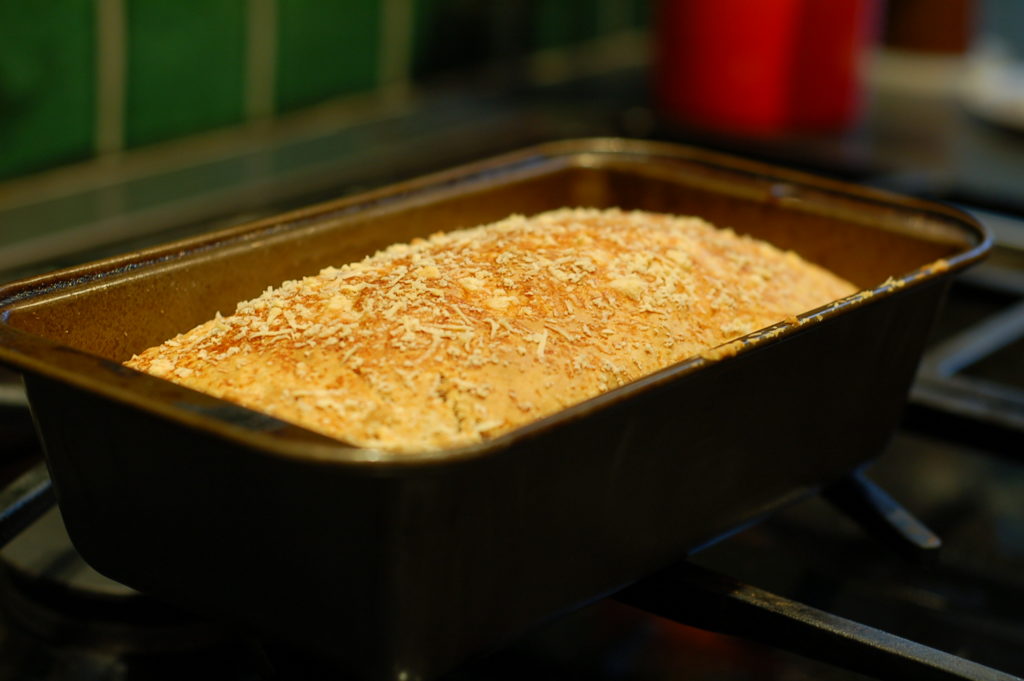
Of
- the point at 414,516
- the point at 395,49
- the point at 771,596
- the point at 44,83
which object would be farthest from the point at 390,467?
the point at 395,49

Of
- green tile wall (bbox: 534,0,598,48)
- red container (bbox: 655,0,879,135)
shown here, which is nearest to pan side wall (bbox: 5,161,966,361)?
red container (bbox: 655,0,879,135)

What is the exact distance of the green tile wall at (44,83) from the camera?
48.4 inches

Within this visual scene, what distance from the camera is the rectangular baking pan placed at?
51 centimetres

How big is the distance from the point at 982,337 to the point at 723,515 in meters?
0.54

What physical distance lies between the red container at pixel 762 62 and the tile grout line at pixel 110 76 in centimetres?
78

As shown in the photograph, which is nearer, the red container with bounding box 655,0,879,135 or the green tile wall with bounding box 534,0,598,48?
the red container with bounding box 655,0,879,135

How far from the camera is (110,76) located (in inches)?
52.7

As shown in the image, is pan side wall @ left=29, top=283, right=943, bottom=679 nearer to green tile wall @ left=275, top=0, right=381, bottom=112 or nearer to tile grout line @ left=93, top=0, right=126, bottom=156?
tile grout line @ left=93, top=0, right=126, bottom=156

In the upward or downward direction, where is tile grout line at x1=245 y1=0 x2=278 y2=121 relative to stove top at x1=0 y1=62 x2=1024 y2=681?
upward

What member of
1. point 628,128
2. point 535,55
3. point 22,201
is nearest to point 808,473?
point 22,201

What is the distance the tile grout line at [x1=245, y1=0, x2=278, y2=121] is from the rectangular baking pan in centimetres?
74

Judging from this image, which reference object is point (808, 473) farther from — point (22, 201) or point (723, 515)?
point (22, 201)

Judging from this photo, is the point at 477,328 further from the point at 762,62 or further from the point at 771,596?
the point at 762,62

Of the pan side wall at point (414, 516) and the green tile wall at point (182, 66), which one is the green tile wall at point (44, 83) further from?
the pan side wall at point (414, 516)
